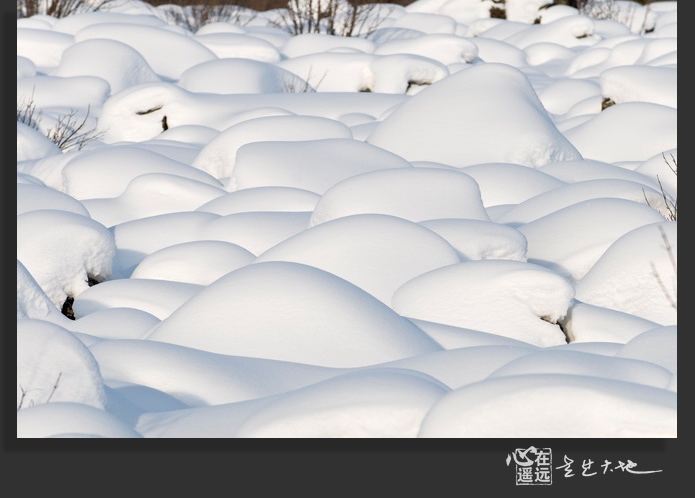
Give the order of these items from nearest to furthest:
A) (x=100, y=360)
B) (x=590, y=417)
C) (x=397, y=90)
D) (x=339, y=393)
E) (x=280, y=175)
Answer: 1. (x=590, y=417)
2. (x=339, y=393)
3. (x=100, y=360)
4. (x=280, y=175)
5. (x=397, y=90)

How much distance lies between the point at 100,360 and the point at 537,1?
36.9ft

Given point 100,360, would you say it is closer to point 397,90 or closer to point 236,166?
point 236,166

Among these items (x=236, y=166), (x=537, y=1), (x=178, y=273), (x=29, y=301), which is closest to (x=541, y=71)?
(x=537, y=1)

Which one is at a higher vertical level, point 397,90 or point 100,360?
point 100,360

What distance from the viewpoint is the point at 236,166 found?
501 centimetres

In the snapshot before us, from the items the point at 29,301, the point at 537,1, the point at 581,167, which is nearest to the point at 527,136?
the point at 581,167

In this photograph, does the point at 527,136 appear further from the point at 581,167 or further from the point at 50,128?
the point at 50,128

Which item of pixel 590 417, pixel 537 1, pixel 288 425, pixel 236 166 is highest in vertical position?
pixel 590 417

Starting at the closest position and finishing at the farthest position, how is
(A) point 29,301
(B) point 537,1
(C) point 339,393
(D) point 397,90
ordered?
(C) point 339,393
(A) point 29,301
(D) point 397,90
(B) point 537,1

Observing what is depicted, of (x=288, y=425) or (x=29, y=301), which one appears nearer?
(x=288, y=425)

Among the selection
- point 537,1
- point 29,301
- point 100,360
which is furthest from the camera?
point 537,1

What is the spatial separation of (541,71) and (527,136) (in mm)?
4282

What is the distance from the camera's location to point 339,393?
1.86 m

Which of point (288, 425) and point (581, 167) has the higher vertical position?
point (288, 425)
